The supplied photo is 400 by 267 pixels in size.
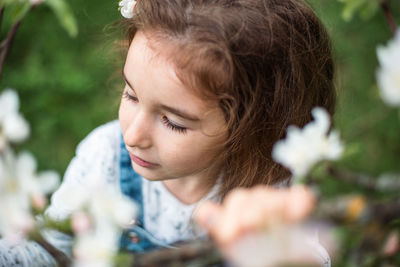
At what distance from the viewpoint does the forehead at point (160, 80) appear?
1.16m

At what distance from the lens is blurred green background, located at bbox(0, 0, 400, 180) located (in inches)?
103

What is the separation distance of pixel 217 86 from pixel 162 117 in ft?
0.52

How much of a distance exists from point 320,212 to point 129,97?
0.82 m

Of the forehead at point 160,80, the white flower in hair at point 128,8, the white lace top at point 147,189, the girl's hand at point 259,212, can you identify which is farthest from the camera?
the white lace top at point 147,189

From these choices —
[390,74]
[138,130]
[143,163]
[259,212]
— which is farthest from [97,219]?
[143,163]

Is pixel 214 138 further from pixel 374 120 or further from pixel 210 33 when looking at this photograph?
pixel 374 120

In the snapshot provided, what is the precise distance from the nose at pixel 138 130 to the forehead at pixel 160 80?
0.19ft

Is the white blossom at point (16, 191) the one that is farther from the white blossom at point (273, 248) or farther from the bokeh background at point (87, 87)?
the bokeh background at point (87, 87)

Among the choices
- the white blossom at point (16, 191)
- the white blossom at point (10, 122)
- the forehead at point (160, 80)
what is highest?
the white blossom at point (10, 122)

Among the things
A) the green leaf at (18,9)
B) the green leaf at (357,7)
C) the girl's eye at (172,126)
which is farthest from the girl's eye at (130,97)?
the green leaf at (357,7)

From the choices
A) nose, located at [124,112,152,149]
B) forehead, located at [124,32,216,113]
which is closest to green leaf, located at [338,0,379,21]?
forehead, located at [124,32,216,113]

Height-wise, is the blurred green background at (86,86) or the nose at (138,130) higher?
the nose at (138,130)

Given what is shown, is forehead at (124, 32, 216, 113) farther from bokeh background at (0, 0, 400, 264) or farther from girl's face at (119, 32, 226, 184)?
bokeh background at (0, 0, 400, 264)

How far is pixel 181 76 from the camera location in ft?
3.79
